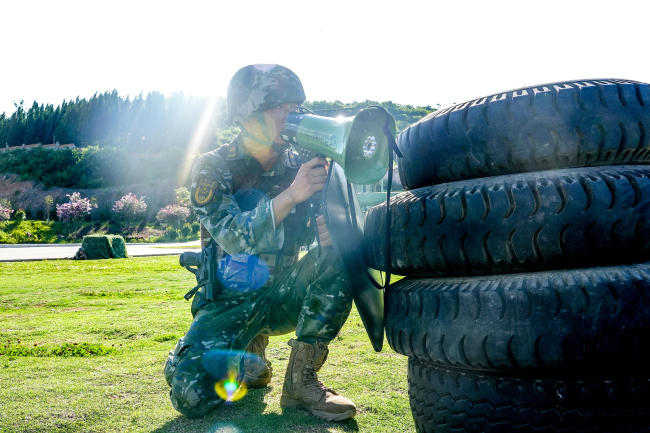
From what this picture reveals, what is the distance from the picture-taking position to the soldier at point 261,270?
2.45m

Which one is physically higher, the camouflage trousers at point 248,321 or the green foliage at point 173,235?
the camouflage trousers at point 248,321

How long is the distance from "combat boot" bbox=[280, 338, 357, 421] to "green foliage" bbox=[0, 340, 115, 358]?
1915 mm

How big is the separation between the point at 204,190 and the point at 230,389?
1.19 meters

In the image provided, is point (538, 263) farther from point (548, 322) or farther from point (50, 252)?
point (50, 252)

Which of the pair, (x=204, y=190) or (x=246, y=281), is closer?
(x=204, y=190)

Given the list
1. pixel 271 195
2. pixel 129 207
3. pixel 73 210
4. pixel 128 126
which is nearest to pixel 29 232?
pixel 73 210

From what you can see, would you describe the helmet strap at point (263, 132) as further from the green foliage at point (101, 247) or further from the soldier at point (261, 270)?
the green foliage at point (101, 247)

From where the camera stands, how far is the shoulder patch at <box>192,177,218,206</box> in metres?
2.79

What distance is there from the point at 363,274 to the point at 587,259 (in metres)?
1.07

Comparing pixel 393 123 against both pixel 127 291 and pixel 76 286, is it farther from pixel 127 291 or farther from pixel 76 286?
pixel 76 286

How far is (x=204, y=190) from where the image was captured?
2.81 meters

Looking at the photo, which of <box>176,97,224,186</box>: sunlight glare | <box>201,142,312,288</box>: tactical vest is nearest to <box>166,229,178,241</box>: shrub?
<box>176,97,224,186</box>: sunlight glare

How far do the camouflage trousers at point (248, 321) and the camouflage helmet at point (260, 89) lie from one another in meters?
1.00

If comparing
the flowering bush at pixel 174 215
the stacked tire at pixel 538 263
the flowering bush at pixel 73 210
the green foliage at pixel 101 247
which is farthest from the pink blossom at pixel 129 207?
the stacked tire at pixel 538 263
